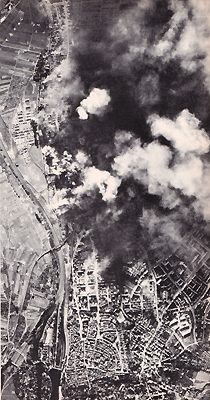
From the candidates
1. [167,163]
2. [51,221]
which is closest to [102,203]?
[51,221]

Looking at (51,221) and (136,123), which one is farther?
(51,221)

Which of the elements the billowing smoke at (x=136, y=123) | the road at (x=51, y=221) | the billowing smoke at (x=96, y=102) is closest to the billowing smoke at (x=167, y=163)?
the billowing smoke at (x=136, y=123)

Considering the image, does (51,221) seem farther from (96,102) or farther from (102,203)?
(96,102)

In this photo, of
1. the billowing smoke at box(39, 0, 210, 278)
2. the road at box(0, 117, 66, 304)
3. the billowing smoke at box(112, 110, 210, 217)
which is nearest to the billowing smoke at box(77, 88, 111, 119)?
the billowing smoke at box(39, 0, 210, 278)

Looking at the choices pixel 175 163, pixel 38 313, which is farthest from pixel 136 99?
pixel 38 313

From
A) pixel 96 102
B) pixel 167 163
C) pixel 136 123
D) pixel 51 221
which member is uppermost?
pixel 96 102

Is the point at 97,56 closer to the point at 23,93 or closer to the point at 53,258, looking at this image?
the point at 23,93

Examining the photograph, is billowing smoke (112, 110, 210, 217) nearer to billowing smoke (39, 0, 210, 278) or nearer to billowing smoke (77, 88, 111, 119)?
billowing smoke (39, 0, 210, 278)

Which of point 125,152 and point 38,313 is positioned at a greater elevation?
point 125,152
